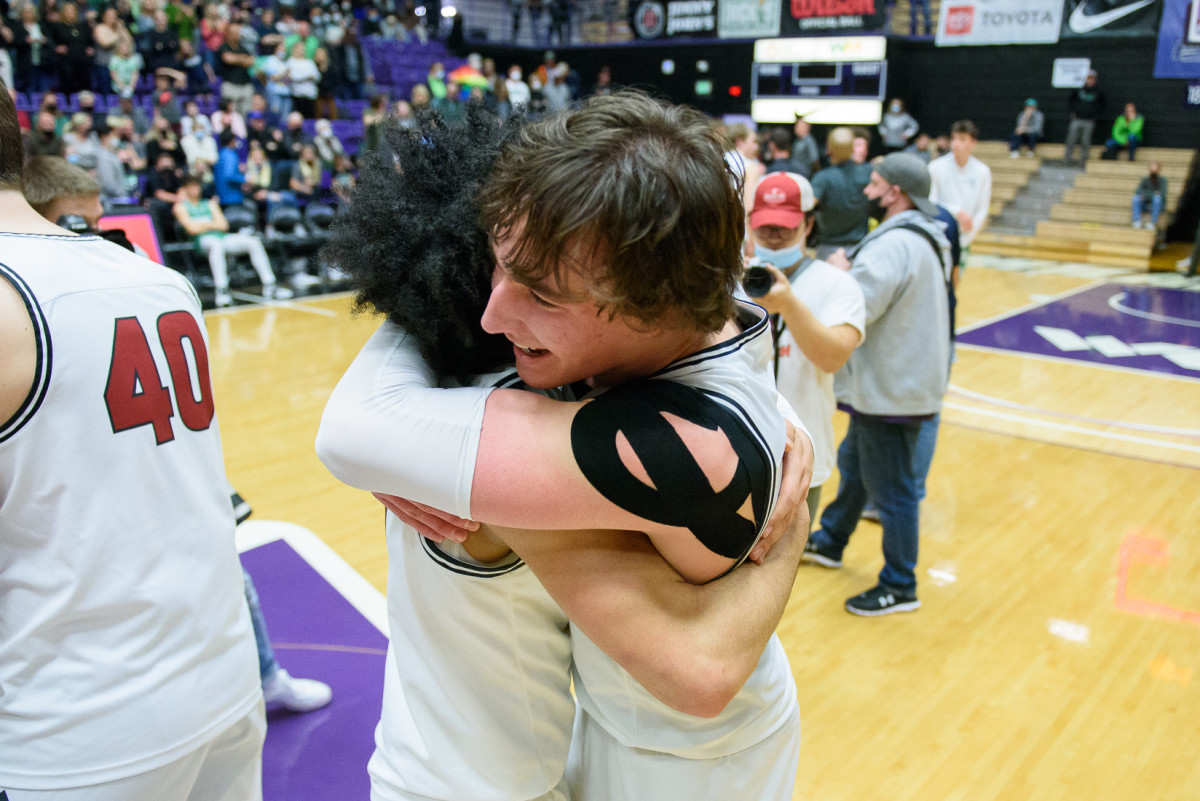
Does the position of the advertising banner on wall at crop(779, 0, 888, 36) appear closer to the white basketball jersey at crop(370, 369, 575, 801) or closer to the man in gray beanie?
the man in gray beanie

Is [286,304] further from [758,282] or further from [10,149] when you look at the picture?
[10,149]

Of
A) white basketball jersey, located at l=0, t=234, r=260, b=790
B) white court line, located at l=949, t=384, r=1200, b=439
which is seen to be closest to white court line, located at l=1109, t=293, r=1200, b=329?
white court line, located at l=949, t=384, r=1200, b=439

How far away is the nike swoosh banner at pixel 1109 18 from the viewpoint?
1366 cm

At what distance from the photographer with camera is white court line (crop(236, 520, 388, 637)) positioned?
165 cm

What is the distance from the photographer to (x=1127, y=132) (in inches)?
590

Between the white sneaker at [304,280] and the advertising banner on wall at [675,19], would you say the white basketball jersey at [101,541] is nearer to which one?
the white sneaker at [304,280]

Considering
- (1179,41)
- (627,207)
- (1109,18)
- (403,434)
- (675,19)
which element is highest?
(675,19)

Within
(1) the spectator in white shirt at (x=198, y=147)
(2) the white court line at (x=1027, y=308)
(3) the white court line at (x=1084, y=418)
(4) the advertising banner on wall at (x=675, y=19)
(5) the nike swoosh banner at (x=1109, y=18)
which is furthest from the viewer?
(4) the advertising banner on wall at (x=675, y=19)

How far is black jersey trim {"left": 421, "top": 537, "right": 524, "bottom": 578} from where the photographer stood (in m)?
1.01

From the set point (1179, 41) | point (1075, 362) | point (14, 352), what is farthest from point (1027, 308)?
point (14, 352)

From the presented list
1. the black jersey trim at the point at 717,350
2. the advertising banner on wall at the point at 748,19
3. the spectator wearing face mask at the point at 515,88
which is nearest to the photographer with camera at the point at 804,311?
the black jersey trim at the point at 717,350

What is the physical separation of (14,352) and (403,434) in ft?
2.16

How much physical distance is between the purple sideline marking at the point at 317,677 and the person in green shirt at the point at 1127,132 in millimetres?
16067

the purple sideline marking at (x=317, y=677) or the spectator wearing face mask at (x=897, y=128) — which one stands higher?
the spectator wearing face mask at (x=897, y=128)
